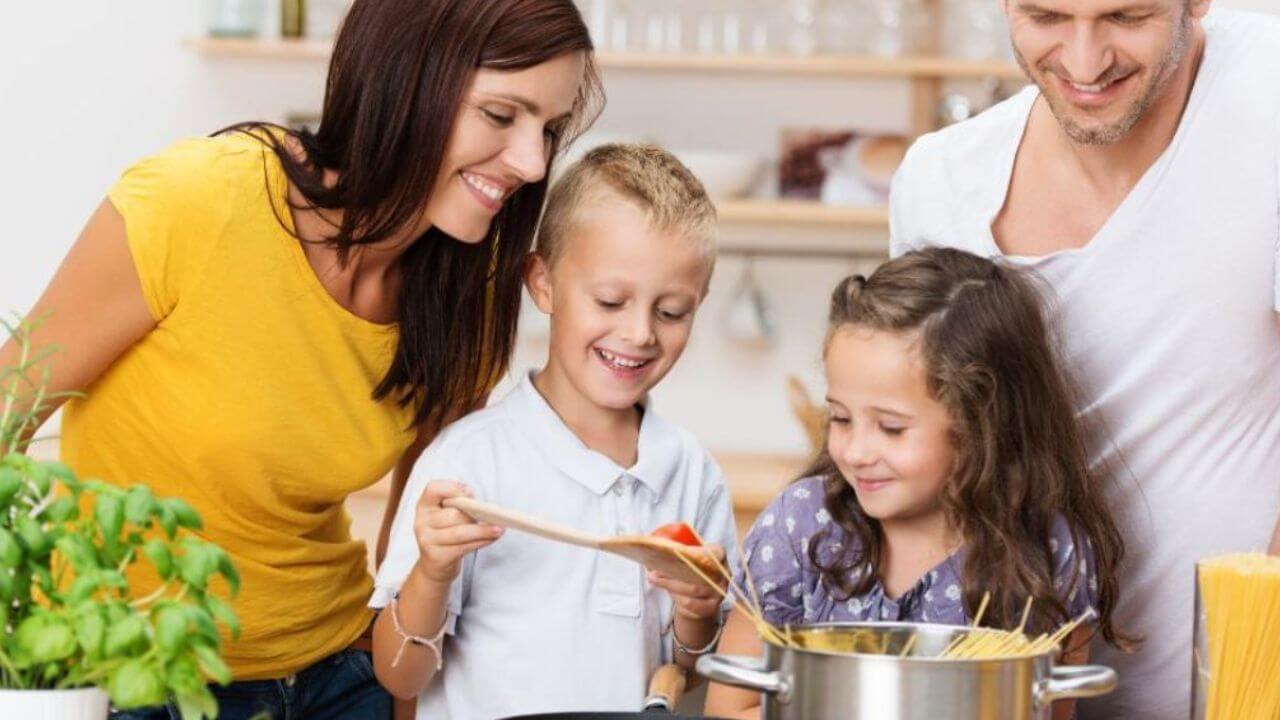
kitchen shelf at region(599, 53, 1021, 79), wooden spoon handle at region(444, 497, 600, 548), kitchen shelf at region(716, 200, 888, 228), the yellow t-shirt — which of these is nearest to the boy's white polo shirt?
the yellow t-shirt

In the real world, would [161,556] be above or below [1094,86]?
below

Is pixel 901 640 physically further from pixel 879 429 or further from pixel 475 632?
pixel 475 632

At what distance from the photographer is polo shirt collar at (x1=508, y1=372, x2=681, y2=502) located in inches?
68.0

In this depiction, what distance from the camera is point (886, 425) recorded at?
5.05 ft

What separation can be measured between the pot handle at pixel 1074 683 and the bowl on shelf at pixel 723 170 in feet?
9.51

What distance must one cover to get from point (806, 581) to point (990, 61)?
8.58 feet

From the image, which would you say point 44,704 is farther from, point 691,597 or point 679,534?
point 691,597

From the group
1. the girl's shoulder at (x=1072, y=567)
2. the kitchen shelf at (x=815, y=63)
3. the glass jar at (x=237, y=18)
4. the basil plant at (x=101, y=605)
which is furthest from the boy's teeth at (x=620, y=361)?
the glass jar at (x=237, y=18)

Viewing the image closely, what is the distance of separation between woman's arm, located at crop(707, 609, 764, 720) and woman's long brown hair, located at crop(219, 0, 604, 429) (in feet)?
1.40

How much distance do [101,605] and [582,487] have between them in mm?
871

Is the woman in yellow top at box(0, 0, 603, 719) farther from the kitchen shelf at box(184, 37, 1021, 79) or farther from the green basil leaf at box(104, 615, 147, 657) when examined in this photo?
the kitchen shelf at box(184, 37, 1021, 79)

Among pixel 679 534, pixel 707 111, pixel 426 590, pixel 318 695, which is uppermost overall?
pixel 707 111

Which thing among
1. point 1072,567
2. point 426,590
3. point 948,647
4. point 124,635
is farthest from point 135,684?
point 1072,567

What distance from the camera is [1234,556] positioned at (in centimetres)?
121
